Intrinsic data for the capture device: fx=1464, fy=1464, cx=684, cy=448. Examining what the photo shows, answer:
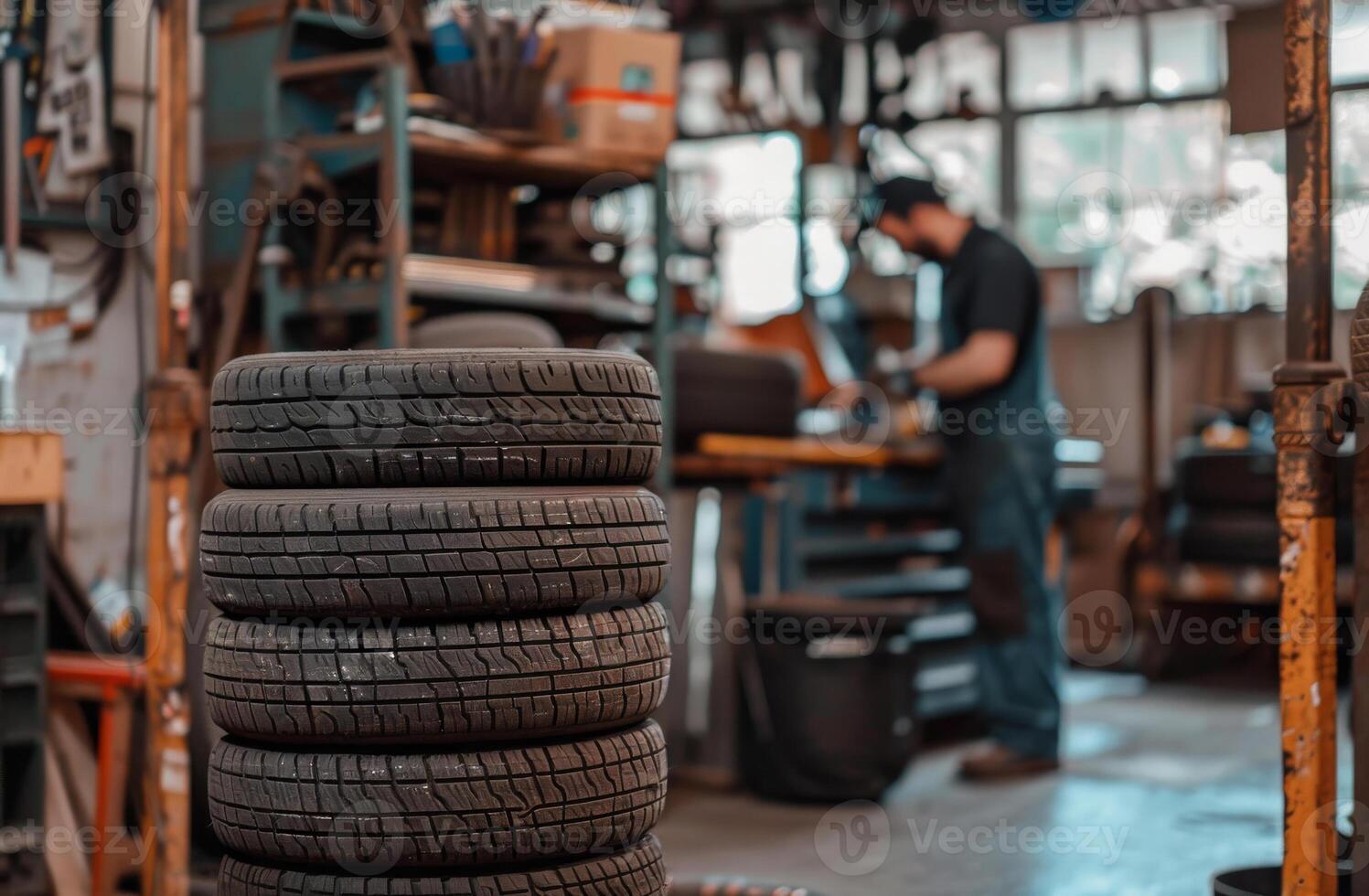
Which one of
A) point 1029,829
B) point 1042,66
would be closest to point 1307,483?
point 1029,829

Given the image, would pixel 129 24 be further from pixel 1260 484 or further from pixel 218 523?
pixel 1260 484

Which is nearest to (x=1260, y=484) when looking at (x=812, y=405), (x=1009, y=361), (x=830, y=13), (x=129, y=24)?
(x=812, y=405)

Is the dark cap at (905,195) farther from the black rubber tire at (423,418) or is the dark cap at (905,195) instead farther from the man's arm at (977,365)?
the black rubber tire at (423,418)

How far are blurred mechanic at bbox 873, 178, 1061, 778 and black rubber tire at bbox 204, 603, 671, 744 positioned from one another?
263 centimetres

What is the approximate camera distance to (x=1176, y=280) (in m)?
8.80

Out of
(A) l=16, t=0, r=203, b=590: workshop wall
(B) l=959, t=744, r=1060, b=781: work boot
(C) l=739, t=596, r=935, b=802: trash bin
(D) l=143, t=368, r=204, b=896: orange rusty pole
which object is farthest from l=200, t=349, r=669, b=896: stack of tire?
(B) l=959, t=744, r=1060, b=781: work boot

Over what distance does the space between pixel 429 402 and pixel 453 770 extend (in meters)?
0.45

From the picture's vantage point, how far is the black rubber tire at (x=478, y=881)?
5.83ft

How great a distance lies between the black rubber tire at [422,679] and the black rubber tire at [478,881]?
0.17 meters

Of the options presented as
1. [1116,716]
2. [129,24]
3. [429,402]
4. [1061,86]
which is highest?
[1061,86]

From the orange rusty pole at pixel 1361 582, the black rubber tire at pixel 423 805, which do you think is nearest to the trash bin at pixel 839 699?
the orange rusty pole at pixel 1361 582

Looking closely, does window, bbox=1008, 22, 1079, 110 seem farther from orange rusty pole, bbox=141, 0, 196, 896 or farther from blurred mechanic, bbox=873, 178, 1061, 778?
orange rusty pole, bbox=141, 0, 196, 896

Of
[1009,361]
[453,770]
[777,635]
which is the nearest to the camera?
[453,770]

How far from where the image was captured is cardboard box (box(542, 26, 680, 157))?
383cm
